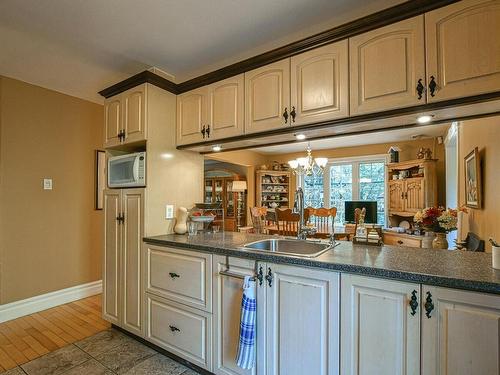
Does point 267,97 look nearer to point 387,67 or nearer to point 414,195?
point 387,67

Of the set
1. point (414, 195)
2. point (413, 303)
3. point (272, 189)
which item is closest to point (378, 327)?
point (413, 303)

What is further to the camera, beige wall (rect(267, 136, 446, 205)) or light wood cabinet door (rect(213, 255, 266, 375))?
beige wall (rect(267, 136, 446, 205))

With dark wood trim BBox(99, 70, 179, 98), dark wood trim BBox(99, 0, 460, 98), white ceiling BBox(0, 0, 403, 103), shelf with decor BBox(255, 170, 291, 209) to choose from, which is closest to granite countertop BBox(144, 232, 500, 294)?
dark wood trim BBox(99, 0, 460, 98)

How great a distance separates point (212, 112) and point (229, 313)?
1.57 m

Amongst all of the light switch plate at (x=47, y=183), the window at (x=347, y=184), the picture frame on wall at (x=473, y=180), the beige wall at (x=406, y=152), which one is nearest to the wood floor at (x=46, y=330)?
the light switch plate at (x=47, y=183)

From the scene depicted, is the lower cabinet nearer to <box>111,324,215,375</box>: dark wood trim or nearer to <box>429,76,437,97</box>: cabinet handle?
<box>111,324,215,375</box>: dark wood trim

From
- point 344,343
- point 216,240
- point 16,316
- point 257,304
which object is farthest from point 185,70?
point 16,316

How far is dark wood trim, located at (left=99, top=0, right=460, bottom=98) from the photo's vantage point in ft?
4.50

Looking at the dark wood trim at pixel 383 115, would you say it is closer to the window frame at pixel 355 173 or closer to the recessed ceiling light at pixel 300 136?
the recessed ceiling light at pixel 300 136

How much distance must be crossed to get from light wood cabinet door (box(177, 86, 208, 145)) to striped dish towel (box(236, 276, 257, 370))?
136cm

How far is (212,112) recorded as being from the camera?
7.25 ft

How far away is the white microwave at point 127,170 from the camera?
2.24 meters

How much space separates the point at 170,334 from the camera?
6.55 ft

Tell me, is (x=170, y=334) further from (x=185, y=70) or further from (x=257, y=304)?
(x=185, y=70)
